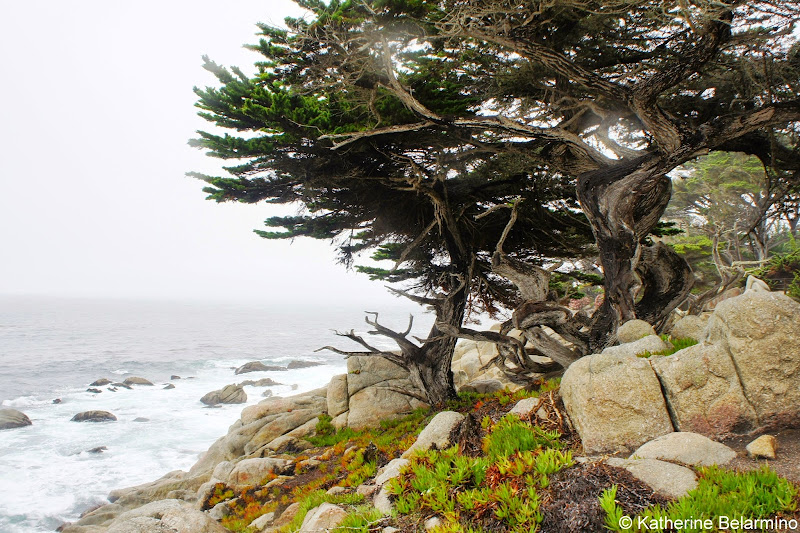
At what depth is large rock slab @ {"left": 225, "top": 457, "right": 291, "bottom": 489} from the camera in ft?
29.5

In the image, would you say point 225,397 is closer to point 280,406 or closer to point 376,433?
point 280,406

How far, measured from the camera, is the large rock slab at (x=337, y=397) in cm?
1258

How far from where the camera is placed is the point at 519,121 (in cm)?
755

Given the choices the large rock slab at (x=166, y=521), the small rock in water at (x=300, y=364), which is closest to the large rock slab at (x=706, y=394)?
the large rock slab at (x=166, y=521)

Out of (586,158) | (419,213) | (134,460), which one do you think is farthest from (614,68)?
(134,460)

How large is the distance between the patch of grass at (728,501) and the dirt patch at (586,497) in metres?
0.12

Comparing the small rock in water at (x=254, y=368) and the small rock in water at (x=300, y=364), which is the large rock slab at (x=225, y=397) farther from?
the small rock in water at (x=300, y=364)

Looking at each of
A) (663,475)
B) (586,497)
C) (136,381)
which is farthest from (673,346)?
(136,381)

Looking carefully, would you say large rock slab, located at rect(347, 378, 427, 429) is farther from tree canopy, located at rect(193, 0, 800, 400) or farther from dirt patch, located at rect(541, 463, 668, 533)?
dirt patch, located at rect(541, 463, 668, 533)

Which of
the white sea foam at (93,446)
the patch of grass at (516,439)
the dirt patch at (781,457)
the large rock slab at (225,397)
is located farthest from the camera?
the large rock slab at (225,397)

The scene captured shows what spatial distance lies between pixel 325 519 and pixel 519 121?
7031mm

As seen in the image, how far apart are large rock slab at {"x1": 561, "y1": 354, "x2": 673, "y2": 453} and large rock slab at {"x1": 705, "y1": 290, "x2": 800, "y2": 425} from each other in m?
0.88

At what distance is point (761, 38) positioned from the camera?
6.00m

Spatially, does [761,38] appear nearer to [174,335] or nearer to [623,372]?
[623,372]
